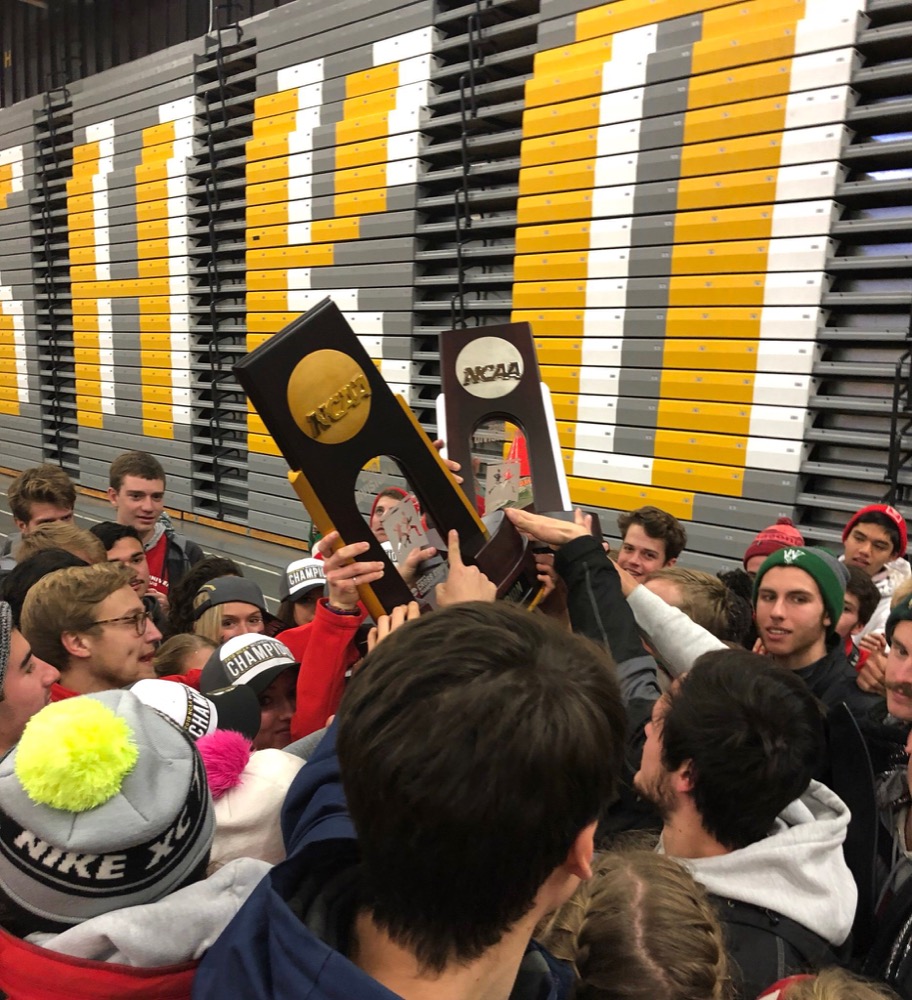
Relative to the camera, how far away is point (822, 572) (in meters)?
2.27

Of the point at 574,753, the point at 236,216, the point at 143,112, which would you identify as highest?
the point at 143,112

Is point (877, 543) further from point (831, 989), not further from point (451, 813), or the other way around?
point (451, 813)

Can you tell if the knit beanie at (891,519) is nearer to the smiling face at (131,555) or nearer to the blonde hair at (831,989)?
the blonde hair at (831,989)

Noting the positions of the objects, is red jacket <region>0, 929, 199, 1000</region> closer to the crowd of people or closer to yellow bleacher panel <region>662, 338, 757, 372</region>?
the crowd of people

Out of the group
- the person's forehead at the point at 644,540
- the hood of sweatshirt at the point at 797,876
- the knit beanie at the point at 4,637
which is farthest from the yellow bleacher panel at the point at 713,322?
the knit beanie at the point at 4,637

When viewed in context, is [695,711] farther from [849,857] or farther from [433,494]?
[433,494]

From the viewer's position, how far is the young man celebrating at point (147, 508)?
12.6ft

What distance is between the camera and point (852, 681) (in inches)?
87.1

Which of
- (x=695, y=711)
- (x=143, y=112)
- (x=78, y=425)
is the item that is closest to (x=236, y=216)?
(x=143, y=112)

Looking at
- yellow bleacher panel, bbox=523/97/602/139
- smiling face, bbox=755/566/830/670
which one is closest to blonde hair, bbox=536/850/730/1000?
smiling face, bbox=755/566/830/670

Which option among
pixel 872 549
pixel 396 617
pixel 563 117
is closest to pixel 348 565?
pixel 396 617

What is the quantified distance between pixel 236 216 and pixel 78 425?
146 inches

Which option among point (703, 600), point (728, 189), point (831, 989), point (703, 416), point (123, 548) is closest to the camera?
point (831, 989)

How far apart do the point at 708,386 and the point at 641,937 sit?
4163 mm
